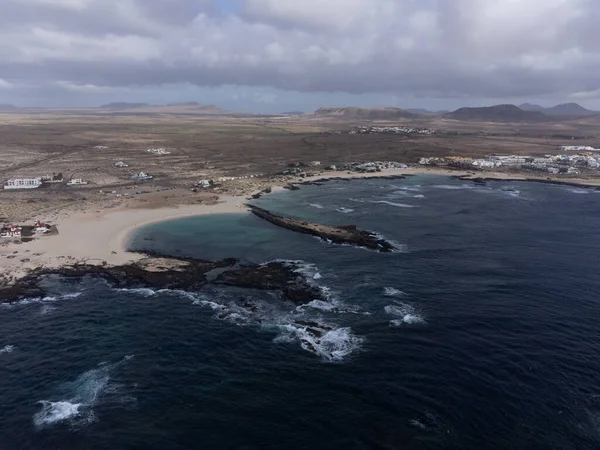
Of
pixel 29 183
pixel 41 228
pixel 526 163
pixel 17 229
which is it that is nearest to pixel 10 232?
pixel 17 229

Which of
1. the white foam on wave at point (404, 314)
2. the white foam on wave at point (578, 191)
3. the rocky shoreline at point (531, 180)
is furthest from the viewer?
the rocky shoreline at point (531, 180)

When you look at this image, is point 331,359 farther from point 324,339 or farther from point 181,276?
point 181,276

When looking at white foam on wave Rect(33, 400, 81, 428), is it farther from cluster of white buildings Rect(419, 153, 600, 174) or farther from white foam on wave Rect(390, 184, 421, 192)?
cluster of white buildings Rect(419, 153, 600, 174)

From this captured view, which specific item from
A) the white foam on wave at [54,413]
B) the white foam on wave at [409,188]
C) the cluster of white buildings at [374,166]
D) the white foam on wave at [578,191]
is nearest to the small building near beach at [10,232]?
the white foam on wave at [54,413]

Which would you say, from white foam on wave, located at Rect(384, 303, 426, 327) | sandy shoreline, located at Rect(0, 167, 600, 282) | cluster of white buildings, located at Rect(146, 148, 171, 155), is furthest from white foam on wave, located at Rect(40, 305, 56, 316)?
cluster of white buildings, located at Rect(146, 148, 171, 155)

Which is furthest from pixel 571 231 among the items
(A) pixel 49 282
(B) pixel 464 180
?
(A) pixel 49 282

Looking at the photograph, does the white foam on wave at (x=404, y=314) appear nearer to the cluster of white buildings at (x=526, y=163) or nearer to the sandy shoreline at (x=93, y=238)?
the sandy shoreline at (x=93, y=238)
